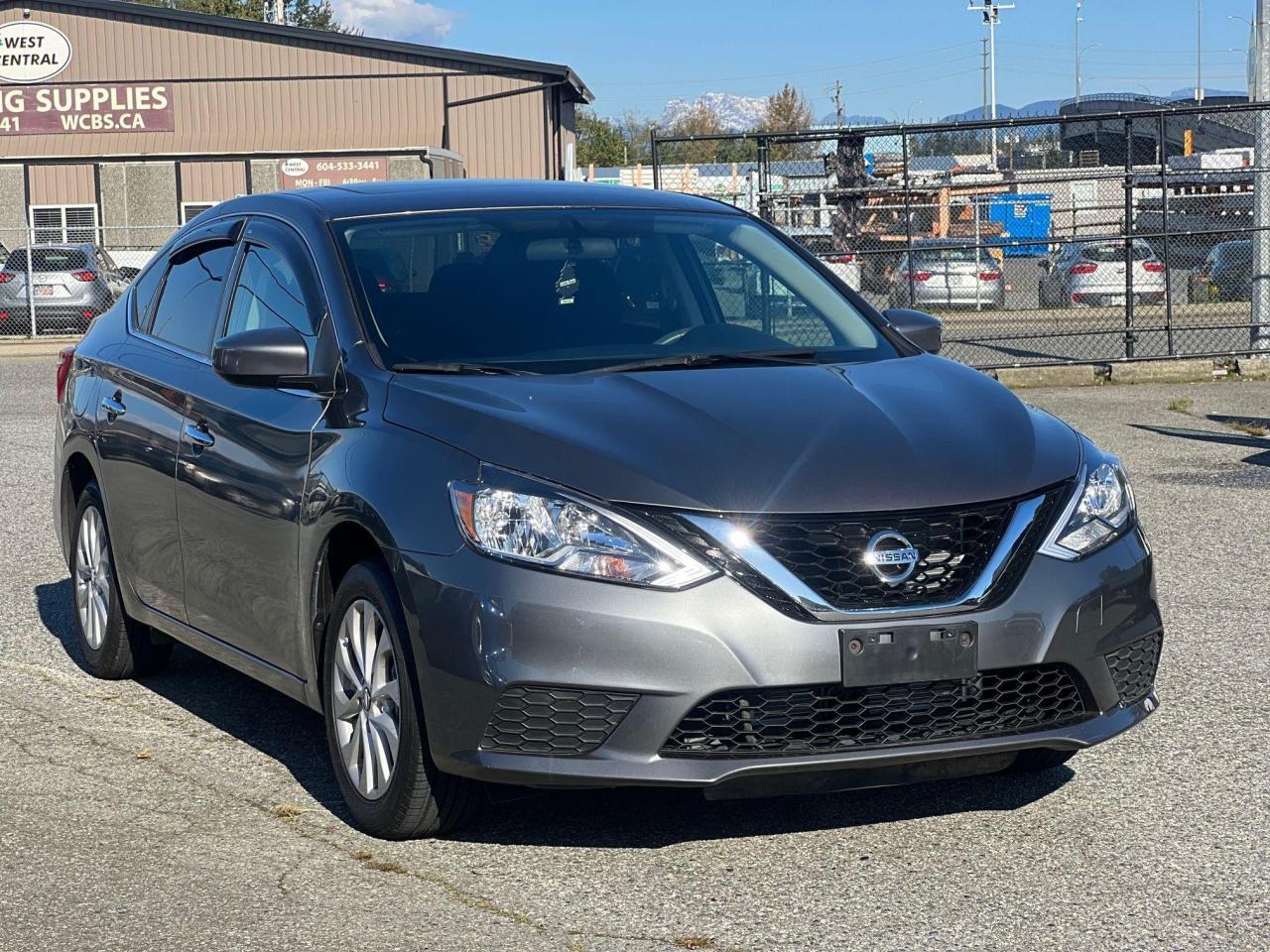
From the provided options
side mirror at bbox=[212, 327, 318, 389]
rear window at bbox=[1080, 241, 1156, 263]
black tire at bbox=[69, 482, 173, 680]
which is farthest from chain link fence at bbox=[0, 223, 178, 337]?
side mirror at bbox=[212, 327, 318, 389]

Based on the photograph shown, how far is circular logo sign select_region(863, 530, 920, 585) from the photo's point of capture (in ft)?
13.5

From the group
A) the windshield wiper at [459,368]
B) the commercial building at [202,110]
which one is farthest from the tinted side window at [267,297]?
the commercial building at [202,110]

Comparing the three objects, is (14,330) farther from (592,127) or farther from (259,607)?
(592,127)

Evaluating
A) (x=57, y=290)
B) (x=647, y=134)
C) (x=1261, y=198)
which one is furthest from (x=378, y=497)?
(x=647, y=134)

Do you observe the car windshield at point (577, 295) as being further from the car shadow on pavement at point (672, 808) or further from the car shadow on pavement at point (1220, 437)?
the car shadow on pavement at point (1220, 437)

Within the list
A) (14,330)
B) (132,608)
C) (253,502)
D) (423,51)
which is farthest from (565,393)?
(423,51)

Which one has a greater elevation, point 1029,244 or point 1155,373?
point 1029,244

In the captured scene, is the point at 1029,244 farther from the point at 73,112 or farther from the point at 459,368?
the point at 73,112

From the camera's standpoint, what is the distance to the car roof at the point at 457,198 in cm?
563

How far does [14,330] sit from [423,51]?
1681 centimetres

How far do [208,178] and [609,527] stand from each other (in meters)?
39.2

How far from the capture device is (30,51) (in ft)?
145

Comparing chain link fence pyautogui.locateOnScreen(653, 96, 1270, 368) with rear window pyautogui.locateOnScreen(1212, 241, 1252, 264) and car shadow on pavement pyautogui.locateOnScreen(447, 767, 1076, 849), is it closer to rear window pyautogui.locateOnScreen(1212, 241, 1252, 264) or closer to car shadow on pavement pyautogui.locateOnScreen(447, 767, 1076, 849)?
rear window pyautogui.locateOnScreen(1212, 241, 1252, 264)

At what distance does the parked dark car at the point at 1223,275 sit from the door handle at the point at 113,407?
58.8 feet
